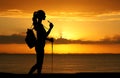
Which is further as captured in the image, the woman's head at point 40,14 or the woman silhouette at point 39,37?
the woman's head at point 40,14

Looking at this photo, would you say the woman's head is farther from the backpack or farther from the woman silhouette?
the backpack

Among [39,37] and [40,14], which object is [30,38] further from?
[40,14]

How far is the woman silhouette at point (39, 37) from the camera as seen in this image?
1620 centimetres

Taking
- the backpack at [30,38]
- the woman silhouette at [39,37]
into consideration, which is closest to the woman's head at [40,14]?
the woman silhouette at [39,37]

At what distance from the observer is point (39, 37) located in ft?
54.0

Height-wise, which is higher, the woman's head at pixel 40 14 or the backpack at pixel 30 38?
the woman's head at pixel 40 14

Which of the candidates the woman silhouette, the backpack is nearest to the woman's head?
the woman silhouette

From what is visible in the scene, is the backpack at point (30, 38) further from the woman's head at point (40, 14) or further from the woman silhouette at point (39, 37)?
the woman's head at point (40, 14)

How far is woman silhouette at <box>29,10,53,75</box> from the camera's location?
1620 cm

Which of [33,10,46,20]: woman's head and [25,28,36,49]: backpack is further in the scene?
[33,10,46,20]: woman's head

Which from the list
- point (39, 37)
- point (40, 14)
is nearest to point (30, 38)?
point (39, 37)
